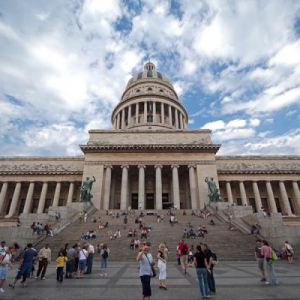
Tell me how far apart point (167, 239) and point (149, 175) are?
75.4 feet

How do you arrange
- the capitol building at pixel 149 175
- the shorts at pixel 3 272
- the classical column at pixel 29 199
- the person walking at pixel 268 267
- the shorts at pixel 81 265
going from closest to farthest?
1. the shorts at pixel 3 272
2. the person walking at pixel 268 267
3. the shorts at pixel 81 265
4. the capitol building at pixel 149 175
5. the classical column at pixel 29 199

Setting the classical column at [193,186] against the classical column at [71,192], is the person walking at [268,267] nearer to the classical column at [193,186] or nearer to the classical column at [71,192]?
the classical column at [193,186]

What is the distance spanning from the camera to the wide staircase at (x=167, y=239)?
55.8ft

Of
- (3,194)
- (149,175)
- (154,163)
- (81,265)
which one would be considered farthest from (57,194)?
(81,265)

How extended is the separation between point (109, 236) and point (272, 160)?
37.2m

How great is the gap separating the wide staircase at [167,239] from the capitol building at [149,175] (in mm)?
10857

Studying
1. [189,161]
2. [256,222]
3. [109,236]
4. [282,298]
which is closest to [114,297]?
[282,298]

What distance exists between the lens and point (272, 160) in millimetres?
45438

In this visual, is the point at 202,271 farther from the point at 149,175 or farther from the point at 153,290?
the point at 149,175

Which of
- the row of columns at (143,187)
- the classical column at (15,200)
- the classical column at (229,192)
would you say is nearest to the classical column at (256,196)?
the classical column at (229,192)

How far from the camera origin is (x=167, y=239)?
64.9ft

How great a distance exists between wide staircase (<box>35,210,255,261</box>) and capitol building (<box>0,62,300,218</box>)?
10.9 metres

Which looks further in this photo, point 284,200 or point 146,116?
point 146,116

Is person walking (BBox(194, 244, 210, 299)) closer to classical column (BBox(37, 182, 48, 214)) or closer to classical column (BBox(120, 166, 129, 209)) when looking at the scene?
classical column (BBox(120, 166, 129, 209))
